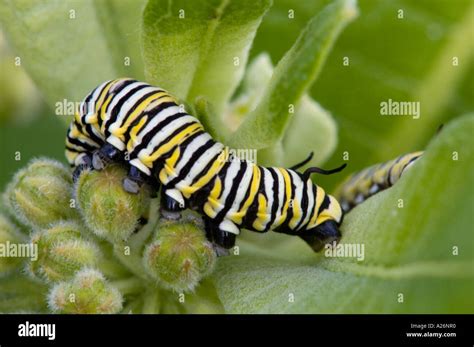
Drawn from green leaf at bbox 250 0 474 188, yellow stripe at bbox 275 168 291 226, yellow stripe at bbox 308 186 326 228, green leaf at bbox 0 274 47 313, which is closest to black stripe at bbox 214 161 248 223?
yellow stripe at bbox 275 168 291 226

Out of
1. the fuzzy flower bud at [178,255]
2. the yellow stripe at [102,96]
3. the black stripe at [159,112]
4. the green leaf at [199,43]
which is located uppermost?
the green leaf at [199,43]

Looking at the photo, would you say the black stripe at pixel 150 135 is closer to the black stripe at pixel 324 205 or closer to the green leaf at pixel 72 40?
the green leaf at pixel 72 40

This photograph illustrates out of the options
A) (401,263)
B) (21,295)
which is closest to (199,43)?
(401,263)

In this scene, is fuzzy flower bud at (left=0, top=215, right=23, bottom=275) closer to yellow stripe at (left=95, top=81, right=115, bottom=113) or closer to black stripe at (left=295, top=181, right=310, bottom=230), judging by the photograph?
yellow stripe at (left=95, top=81, right=115, bottom=113)

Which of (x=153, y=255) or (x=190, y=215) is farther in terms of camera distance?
(x=190, y=215)

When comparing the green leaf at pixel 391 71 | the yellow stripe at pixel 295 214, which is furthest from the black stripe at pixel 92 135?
the green leaf at pixel 391 71
